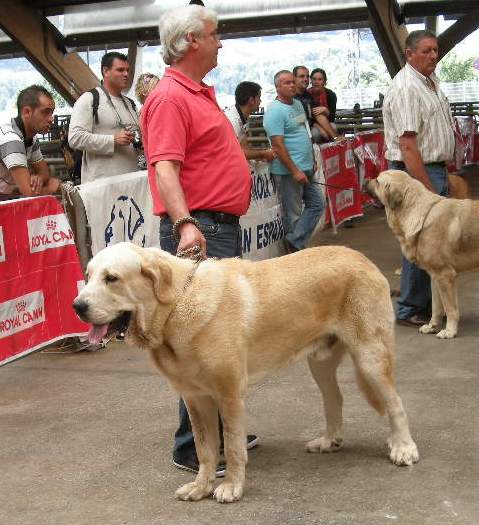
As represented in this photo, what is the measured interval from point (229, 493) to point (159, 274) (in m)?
1.04

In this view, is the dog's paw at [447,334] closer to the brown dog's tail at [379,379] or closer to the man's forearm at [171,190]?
the brown dog's tail at [379,379]

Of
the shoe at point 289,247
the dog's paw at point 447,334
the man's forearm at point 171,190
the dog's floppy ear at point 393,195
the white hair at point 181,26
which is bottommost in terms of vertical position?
the dog's paw at point 447,334

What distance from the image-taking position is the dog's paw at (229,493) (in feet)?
11.9

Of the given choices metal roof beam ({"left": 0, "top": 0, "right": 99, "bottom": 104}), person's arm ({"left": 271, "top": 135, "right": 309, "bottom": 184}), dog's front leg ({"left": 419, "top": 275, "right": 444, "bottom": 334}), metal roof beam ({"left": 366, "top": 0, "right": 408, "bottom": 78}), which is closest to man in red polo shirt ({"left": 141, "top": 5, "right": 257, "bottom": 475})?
dog's front leg ({"left": 419, "top": 275, "right": 444, "bottom": 334})

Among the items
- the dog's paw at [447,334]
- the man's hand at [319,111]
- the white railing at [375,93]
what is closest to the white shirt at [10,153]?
the dog's paw at [447,334]

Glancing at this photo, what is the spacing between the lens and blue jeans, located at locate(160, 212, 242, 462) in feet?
12.8

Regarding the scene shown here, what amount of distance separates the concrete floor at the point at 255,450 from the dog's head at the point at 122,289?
0.90 m

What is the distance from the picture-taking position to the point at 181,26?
371 cm

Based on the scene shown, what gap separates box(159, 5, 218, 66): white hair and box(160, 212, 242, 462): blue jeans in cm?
78

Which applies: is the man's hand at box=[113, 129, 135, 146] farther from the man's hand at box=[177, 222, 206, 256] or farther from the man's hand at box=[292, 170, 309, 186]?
the man's hand at box=[177, 222, 206, 256]

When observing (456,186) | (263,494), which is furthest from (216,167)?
(456,186)

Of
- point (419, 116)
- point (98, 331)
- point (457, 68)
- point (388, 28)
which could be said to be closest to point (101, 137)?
point (419, 116)

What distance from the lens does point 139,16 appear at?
57.3ft

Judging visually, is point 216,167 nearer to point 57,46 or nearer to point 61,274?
point 61,274
